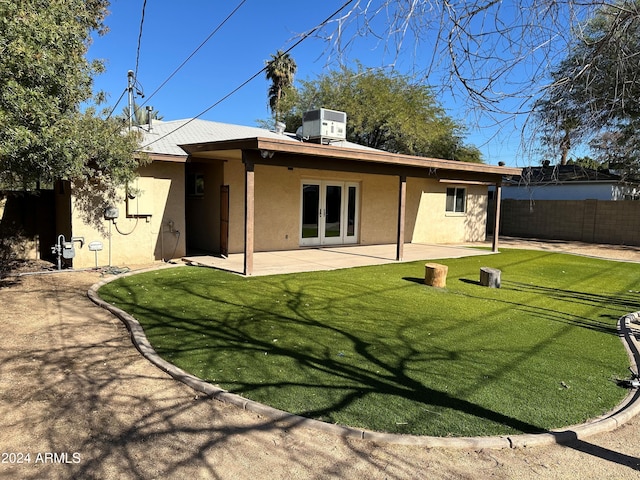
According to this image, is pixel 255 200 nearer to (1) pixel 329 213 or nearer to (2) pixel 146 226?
(1) pixel 329 213

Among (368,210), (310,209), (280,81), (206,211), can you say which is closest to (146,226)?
(206,211)

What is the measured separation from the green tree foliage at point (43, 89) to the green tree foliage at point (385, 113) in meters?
18.7

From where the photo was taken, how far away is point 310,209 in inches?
561

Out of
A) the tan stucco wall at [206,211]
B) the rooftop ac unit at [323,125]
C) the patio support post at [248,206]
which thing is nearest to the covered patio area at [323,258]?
the patio support post at [248,206]

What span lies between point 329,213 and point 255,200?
9.71 feet

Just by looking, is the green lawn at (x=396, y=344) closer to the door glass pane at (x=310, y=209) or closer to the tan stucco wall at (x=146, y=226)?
the tan stucco wall at (x=146, y=226)

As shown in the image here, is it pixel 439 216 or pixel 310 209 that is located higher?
pixel 310 209

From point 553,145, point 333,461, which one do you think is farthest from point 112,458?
point 553,145

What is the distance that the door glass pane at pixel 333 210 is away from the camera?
14703 mm

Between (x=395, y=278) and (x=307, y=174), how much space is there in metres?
5.38

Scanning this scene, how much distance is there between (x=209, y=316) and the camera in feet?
20.9

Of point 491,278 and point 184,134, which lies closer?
point 491,278

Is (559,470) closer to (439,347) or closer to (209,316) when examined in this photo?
(439,347)

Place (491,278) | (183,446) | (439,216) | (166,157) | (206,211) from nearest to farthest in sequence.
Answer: (183,446)
(491,278)
(166,157)
(206,211)
(439,216)
